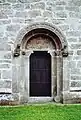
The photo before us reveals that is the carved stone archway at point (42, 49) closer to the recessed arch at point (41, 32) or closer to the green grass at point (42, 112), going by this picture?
the recessed arch at point (41, 32)

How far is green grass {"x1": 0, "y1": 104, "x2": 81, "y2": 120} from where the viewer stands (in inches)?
353

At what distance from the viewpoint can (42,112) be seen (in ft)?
31.7

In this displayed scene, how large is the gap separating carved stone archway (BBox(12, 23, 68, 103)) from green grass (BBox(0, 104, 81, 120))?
0.73 meters

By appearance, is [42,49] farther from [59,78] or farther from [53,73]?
[59,78]

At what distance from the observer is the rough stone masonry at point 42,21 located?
36.3 ft

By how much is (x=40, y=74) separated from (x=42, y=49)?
819mm

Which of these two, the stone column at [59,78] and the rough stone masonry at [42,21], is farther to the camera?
the stone column at [59,78]

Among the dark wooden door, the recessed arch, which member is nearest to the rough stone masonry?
the recessed arch

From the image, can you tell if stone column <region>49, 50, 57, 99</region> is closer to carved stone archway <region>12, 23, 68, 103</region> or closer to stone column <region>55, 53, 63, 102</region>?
carved stone archway <region>12, 23, 68, 103</region>

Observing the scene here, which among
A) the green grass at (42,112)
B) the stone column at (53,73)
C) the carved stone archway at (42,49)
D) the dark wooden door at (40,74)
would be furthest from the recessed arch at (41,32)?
the green grass at (42,112)

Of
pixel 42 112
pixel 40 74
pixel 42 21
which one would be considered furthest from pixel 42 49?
pixel 42 112

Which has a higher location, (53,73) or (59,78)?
(53,73)

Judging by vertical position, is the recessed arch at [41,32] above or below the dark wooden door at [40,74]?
above

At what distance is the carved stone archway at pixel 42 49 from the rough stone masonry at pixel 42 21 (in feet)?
0.39
